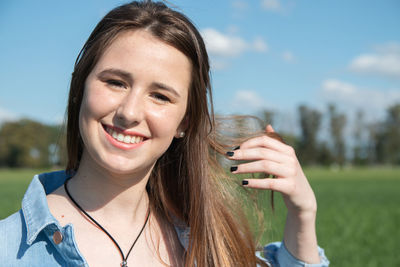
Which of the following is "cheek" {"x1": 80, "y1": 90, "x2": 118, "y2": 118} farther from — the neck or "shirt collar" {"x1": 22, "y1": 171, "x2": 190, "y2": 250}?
"shirt collar" {"x1": 22, "y1": 171, "x2": 190, "y2": 250}

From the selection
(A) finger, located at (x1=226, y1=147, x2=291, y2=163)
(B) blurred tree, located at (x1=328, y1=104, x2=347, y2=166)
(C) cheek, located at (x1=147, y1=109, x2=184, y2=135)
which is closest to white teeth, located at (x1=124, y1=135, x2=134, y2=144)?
(C) cheek, located at (x1=147, y1=109, x2=184, y2=135)

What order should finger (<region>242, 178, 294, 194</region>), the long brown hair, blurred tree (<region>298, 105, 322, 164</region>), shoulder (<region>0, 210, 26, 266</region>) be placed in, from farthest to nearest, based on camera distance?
blurred tree (<region>298, 105, 322, 164</region>) → the long brown hair → finger (<region>242, 178, 294, 194</region>) → shoulder (<region>0, 210, 26, 266</region>)

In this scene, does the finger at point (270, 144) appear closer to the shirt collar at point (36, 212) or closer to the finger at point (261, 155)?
the finger at point (261, 155)

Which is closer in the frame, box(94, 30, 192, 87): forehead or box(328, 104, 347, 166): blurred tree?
box(94, 30, 192, 87): forehead

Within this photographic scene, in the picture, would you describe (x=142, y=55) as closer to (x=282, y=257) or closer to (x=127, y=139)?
(x=127, y=139)

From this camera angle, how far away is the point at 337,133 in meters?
86.7

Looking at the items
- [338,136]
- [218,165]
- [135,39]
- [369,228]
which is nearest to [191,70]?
[135,39]

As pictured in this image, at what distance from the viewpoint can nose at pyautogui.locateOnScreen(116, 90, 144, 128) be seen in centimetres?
180

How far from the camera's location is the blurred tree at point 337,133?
85250mm

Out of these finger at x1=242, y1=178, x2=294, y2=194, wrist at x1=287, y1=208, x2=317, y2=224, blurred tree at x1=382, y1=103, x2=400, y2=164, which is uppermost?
finger at x1=242, y1=178, x2=294, y2=194

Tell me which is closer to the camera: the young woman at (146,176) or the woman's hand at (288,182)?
the young woman at (146,176)

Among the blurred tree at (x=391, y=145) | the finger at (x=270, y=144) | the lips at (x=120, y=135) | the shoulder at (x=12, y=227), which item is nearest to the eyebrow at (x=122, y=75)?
the lips at (x=120, y=135)

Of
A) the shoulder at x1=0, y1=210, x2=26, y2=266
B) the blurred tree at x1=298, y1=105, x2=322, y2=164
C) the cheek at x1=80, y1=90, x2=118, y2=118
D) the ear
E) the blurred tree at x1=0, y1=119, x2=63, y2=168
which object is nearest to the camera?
the shoulder at x1=0, y1=210, x2=26, y2=266

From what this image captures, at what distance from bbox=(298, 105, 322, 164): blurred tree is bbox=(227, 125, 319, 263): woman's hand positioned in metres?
76.5
